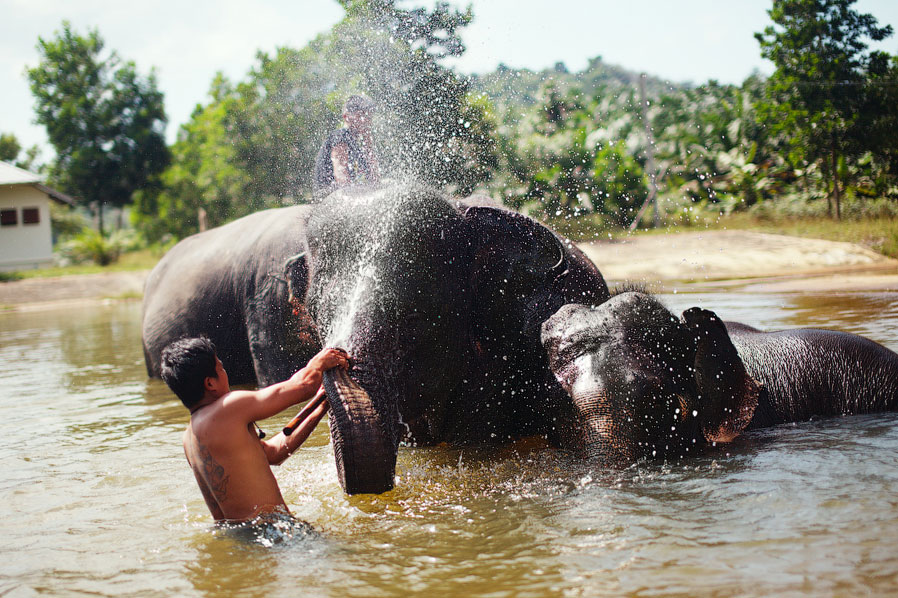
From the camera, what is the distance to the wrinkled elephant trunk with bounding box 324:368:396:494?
122 inches

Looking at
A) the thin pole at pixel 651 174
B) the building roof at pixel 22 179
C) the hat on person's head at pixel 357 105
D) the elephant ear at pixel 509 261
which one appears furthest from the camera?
the building roof at pixel 22 179

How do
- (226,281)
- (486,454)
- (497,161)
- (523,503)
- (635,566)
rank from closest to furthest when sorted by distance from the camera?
1. (635,566)
2. (523,503)
3. (486,454)
4. (226,281)
5. (497,161)

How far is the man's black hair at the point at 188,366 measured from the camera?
10.7 feet

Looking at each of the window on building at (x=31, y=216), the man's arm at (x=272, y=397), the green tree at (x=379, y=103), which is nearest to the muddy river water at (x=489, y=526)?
the man's arm at (x=272, y=397)

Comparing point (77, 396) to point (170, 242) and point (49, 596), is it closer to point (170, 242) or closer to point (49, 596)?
point (49, 596)

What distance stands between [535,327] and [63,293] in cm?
2111

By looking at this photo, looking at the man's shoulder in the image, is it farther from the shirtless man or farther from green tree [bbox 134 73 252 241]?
green tree [bbox 134 73 252 241]

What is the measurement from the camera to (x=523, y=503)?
342 centimetres

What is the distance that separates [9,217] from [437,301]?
30947 mm

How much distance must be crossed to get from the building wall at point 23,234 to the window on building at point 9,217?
7 cm

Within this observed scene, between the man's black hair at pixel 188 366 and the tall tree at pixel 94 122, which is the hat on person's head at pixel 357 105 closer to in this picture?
the man's black hair at pixel 188 366

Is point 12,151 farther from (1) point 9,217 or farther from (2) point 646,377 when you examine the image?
(2) point 646,377

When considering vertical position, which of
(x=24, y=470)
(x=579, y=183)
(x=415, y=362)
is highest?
(x=579, y=183)

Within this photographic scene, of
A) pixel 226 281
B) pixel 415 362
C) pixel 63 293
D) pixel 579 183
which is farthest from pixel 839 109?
pixel 63 293
